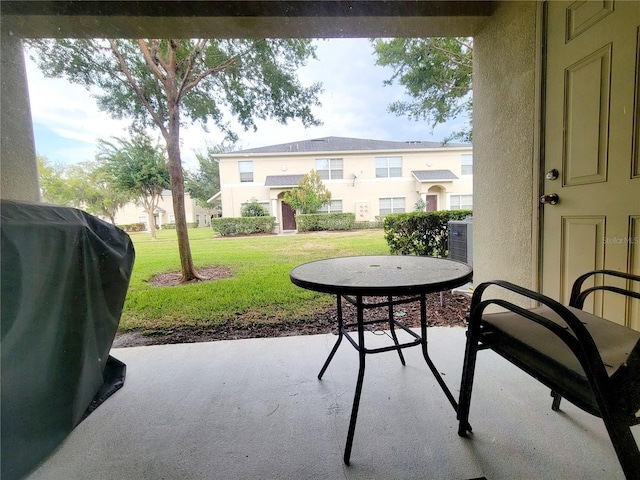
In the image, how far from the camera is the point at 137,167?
5336mm

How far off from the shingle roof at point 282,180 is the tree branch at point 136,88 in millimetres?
7030

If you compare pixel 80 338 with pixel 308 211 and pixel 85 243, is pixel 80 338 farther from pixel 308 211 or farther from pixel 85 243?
pixel 308 211

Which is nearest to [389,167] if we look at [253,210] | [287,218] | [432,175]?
[432,175]

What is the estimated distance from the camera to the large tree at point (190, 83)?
3102 mm

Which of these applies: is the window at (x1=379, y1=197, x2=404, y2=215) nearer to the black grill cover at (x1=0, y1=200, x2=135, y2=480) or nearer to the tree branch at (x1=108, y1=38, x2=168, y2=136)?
the tree branch at (x1=108, y1=38, x2=168, y2=136)

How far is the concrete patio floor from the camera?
0.98 metres

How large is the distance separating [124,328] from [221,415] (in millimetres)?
1883

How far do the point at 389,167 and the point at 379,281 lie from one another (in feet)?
34.7

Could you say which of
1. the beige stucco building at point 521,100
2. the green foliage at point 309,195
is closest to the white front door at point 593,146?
the beige stucco building at point 521,100

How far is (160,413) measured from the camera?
1.33 m

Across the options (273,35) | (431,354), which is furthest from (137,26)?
(431,354)

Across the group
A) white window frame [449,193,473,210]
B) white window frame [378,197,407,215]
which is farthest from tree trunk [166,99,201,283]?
white window frame [449,193,473,210]

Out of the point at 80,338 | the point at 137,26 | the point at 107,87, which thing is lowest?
the point at 80,338

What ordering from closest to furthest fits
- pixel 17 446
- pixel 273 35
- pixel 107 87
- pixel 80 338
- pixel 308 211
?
pixel 17 446 < pixel 80 338 < pixel 273 35 < pixel 107 87 < pixel 308 211
